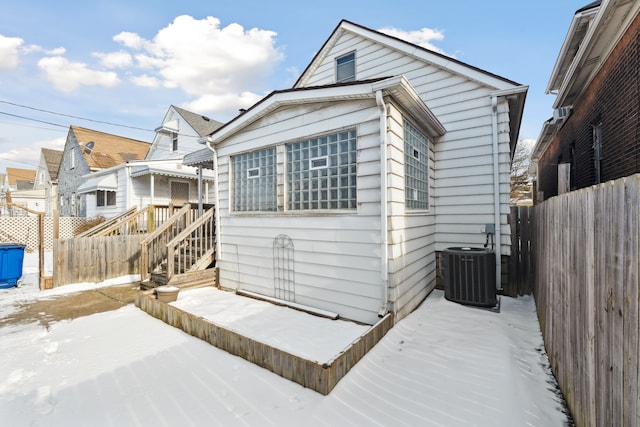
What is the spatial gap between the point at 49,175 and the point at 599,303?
107 ft

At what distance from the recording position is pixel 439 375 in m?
3.13

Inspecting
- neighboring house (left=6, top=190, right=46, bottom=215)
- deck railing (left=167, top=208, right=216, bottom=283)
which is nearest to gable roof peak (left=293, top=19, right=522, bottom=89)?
deck railing (left=167, top=208, right=216, bottom=283)

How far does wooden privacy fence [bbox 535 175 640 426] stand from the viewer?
1.39m

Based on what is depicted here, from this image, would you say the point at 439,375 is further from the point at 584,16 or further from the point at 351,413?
the point at 584,16

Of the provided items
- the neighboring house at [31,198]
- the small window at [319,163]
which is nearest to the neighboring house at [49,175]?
the neighboring house at [31,198]

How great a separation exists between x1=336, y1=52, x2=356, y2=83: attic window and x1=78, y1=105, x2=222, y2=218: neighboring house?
6362 millimetres

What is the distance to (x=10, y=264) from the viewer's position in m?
7.04

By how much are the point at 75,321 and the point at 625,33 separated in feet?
34.7

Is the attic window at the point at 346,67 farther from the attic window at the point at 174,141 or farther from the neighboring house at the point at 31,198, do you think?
the neighboring house at the point at 31,198

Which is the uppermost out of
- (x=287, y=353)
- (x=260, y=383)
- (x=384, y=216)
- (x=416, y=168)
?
(x=416, y=168)

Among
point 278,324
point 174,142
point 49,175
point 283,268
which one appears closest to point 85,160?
point 174,142

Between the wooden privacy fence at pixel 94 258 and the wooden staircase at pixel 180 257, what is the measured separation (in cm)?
93

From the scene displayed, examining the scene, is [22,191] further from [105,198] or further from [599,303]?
[599,303]

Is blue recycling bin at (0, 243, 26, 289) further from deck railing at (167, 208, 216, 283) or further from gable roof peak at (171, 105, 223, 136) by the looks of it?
gable roof peak at (171, 105, 223, 136)
